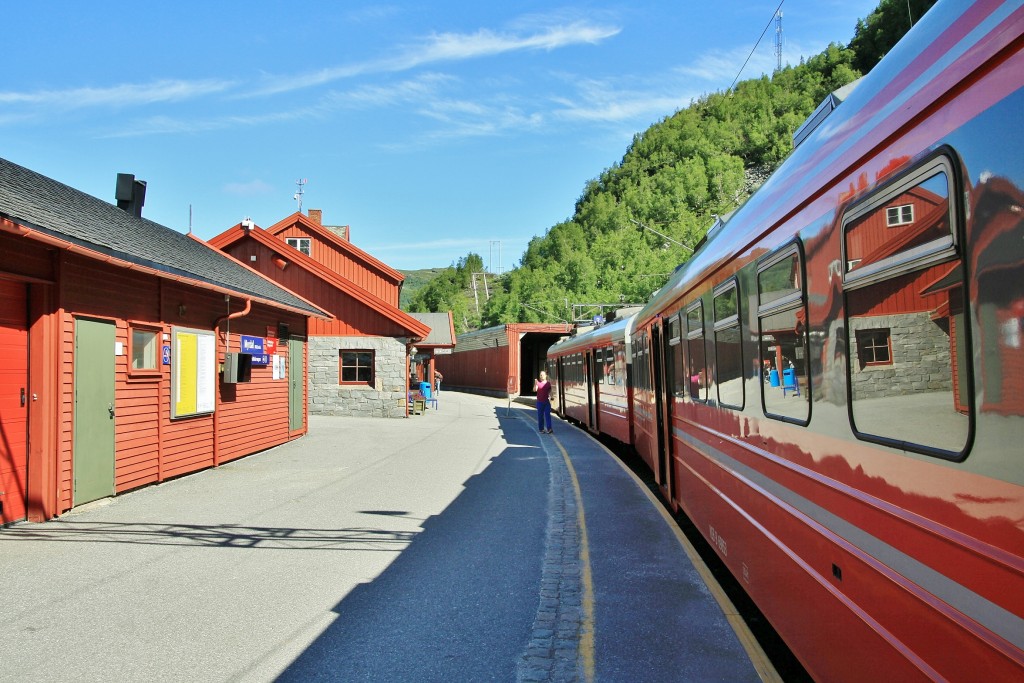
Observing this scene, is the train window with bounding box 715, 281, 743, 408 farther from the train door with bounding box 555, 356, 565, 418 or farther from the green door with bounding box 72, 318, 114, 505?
the train door with bounding box 555, 356, 565, 418

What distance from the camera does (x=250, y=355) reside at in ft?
49.8

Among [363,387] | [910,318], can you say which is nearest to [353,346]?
[363,387]

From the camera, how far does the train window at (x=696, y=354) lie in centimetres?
649

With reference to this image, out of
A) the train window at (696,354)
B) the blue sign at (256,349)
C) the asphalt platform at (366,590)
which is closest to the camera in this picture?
the asphalt platform at (366,590)

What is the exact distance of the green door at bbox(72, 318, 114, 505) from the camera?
948 centimetres

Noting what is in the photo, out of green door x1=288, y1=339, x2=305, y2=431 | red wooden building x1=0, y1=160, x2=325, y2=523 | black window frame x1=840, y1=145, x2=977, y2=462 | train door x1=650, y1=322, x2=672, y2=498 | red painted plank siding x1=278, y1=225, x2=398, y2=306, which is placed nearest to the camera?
black window frame x1=840, y1=145, x2=977, y2=462

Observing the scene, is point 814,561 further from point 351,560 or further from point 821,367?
point 351,560

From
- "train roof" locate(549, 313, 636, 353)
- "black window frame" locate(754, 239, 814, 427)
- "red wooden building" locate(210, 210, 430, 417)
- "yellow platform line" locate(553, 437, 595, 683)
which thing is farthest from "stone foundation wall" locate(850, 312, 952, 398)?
"red wooden building" locate(210, 210, 430, 417)

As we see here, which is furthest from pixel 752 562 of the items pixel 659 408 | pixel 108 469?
pixel 108 469

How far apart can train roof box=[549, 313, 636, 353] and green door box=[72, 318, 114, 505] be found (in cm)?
868

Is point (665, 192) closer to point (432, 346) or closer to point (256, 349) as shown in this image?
point (432, 346)

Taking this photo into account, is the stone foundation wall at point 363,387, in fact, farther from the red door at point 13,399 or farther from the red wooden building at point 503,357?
the red wooden building at point 503,357

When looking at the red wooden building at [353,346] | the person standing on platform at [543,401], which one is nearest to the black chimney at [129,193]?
the red wooden building at [353,346]

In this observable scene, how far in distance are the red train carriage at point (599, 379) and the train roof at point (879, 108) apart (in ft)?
36.2
